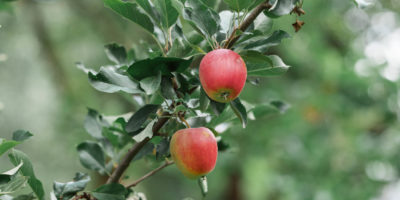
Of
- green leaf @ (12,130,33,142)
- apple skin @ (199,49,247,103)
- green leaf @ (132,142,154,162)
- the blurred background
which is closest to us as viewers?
apple skin @ (199,49,247,103)

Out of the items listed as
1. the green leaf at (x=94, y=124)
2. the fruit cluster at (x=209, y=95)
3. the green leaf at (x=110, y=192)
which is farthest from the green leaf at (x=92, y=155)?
the fruit cluster at (x=209, y=95)

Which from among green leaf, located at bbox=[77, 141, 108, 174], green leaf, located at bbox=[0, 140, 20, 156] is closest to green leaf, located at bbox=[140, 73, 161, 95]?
A: green leaf, located at bbox=[0, 140, 20, 156]

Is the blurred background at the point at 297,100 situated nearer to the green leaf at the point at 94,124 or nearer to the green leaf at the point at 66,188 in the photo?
the green leaf at the point at 94,124

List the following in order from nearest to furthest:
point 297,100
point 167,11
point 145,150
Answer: point 167,11
point 145,150
point 297,100

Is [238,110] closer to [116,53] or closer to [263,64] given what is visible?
[263,64]

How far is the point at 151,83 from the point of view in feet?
2.17

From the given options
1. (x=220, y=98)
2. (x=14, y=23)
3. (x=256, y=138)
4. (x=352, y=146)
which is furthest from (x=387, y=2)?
(x=220, y=98)

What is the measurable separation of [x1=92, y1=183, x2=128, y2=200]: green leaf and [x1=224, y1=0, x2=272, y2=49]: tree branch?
1.10 feet

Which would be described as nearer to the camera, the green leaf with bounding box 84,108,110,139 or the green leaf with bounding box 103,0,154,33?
the green leaf with bounding box 103,0,154,33

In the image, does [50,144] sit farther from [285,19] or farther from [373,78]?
[373,78]

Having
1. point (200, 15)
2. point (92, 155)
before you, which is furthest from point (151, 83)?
point (92, 155)

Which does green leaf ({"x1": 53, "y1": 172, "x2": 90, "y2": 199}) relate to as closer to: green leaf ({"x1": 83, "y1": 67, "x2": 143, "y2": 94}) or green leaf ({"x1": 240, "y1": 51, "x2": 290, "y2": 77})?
green leaf ({"x1": 83, "y1": 67, "x2": 143, "y2": 94})

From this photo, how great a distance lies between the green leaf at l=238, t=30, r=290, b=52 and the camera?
72 cm

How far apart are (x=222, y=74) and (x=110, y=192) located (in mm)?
332
